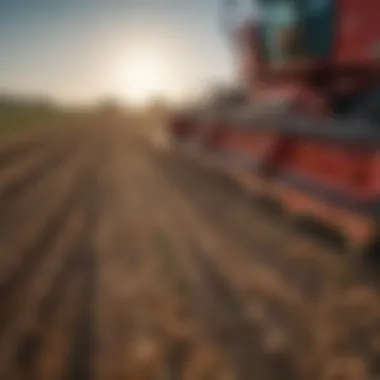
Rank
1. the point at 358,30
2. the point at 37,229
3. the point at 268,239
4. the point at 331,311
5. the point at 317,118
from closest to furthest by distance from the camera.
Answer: the point at 331,311 < the point at 268,239 < the point at 37,229 < the point at 317,118 < the point at 358,30

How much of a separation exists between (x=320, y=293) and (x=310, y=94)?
178 inches

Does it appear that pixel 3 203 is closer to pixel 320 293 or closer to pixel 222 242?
pixel 222 242

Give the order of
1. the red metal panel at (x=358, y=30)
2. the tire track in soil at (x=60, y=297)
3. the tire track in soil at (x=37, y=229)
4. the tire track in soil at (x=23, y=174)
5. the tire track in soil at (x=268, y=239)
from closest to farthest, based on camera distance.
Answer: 1. the tire track in soil at (x=60, y=297)
2. the tire track in soil at (x=268, y=239)
3. the tire track in soil at (x=37, y=229)
4. the red metal panel at (x=358, y=30)
5. the tire track in soil at (x=23, y=174)

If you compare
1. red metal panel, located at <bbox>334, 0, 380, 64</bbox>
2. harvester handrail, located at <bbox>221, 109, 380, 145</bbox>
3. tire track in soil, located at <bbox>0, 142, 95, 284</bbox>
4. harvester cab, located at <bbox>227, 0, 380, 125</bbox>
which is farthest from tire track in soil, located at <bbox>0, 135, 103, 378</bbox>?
red metal panel, located at <bbox>334, 0, 380, 64</bbox>

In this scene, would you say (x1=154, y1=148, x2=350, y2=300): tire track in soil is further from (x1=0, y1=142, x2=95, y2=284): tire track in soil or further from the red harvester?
(x1=0, y1=142, x2=95, y2=284): tire track in soil

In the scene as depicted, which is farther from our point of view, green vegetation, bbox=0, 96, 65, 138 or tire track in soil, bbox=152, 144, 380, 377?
green vegetation, bbox=0, 96, 65, 138

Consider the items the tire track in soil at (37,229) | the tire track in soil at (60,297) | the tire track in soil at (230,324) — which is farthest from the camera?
the tire track in soil at (37,229)

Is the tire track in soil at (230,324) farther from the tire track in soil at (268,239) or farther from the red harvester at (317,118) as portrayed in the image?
the red harvester at (317,118)

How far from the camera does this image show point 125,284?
14.3 feet

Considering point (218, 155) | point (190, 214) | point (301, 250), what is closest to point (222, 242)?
point (301, 250)

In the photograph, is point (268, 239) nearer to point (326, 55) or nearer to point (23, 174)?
point (326, 55)

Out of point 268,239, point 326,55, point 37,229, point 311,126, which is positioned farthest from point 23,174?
point 268,239

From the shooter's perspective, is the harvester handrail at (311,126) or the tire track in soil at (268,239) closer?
the tire track in soil at (268,239)

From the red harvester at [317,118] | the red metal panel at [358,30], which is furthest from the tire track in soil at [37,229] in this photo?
the red metal panel at [358,30]
